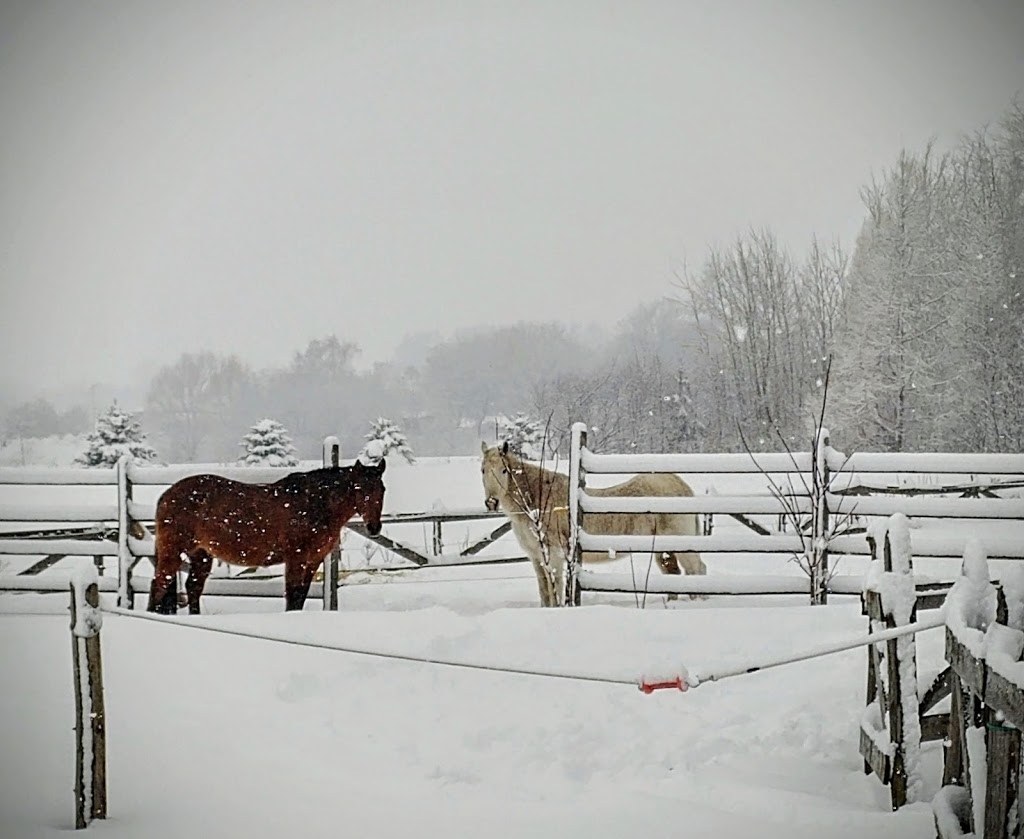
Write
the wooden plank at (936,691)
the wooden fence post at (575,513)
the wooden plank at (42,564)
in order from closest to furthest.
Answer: the wooden plank at (936,691) < the wooden fence post at (575,513) < the wooden plank at (42,564)

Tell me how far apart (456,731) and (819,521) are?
3.79 m

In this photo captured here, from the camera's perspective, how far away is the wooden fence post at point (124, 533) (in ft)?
21.5

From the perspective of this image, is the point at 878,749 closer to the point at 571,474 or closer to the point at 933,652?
the point at 933,652

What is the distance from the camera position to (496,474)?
7129 mm

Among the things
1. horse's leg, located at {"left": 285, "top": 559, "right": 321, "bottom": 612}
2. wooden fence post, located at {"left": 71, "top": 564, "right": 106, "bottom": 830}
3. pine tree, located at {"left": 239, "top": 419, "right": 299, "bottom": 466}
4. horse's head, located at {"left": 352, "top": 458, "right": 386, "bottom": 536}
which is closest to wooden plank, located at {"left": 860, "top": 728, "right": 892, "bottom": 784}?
wooden fence post, located at {"left": 71, "top": 564, "right": 106, "bottom": 830}

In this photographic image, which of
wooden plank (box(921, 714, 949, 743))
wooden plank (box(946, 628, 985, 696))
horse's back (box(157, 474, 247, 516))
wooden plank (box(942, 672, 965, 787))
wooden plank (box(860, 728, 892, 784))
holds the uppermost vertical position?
horse's back (box(157, 474, 247, 516))

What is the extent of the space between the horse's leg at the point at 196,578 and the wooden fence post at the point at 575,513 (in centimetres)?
281

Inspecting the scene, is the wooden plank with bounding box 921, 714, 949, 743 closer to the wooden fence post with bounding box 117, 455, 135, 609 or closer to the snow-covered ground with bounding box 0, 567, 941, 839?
the snow-covered ground with bounding box 0, 567, 941, 839

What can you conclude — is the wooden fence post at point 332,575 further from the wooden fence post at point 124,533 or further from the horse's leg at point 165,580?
the wooden fence post at point 124,533

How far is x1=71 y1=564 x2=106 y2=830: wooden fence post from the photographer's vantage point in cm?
259

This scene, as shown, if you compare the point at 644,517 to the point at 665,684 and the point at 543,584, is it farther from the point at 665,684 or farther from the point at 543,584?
the point at 665,684

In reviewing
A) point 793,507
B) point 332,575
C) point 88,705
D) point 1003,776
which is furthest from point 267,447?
point 1003,776

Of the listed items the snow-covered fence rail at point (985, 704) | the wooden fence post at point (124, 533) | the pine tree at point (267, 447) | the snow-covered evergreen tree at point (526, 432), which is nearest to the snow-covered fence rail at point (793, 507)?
the wooden fence post at point (124, 533)

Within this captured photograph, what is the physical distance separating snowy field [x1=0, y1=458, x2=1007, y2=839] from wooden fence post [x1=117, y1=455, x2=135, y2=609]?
4.68 feet
